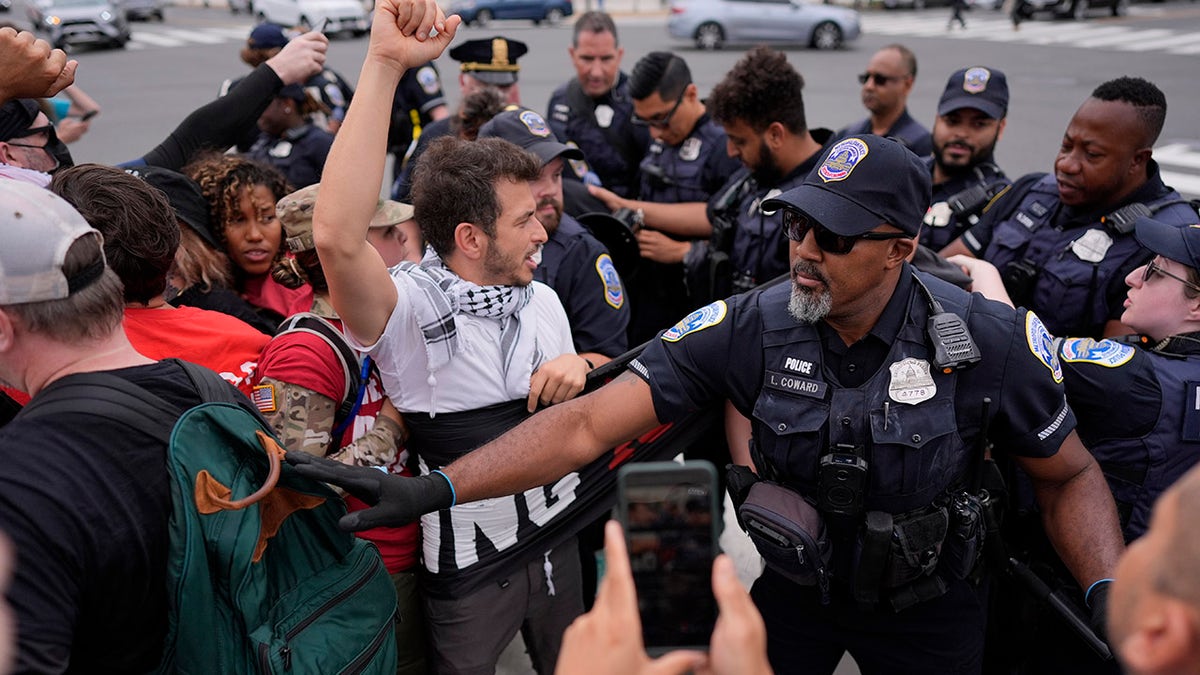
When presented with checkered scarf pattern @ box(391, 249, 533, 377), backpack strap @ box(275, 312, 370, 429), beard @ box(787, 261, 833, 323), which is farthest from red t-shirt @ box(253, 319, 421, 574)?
beard @ box(787, 261, 833, 323)

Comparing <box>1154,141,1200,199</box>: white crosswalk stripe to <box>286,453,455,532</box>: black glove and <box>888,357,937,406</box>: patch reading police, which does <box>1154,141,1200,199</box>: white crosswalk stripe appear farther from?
<box>286,453,455,532</box>: black glove

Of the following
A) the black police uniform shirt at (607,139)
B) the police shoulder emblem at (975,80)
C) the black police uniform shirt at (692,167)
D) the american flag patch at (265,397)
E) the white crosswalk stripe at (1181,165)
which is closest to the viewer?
the american flag patch at (265,397)

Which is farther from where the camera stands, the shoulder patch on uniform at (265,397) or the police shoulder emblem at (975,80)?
the police shoulder emblem at (975,80)

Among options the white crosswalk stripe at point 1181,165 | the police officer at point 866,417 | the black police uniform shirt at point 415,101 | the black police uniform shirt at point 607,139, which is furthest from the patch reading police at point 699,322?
the white crosswalk stripe at point 1181,165

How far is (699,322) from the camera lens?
7.73ft

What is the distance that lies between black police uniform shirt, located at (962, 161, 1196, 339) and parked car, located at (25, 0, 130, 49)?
22.1 meters

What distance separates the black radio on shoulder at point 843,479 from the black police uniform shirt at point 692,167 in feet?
9.06

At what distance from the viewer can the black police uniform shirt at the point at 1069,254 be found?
3.15 meters

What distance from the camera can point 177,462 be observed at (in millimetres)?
1618

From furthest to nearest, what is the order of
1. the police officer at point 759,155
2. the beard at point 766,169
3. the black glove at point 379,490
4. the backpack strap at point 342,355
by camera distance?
the beard at point 766,169, the police officer at point 759,155, the backpack strap at point 342,355, the black glove at point 379,490

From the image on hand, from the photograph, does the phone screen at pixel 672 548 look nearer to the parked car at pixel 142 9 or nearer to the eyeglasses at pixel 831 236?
the eyeglasses at pixel 831 236

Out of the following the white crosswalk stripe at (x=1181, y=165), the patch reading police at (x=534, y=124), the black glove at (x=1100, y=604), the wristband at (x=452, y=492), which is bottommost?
the white crosswalk stripe at (x=1181, y=165)

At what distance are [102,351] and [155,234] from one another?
0.56m

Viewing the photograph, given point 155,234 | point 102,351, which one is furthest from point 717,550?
point 155,234
